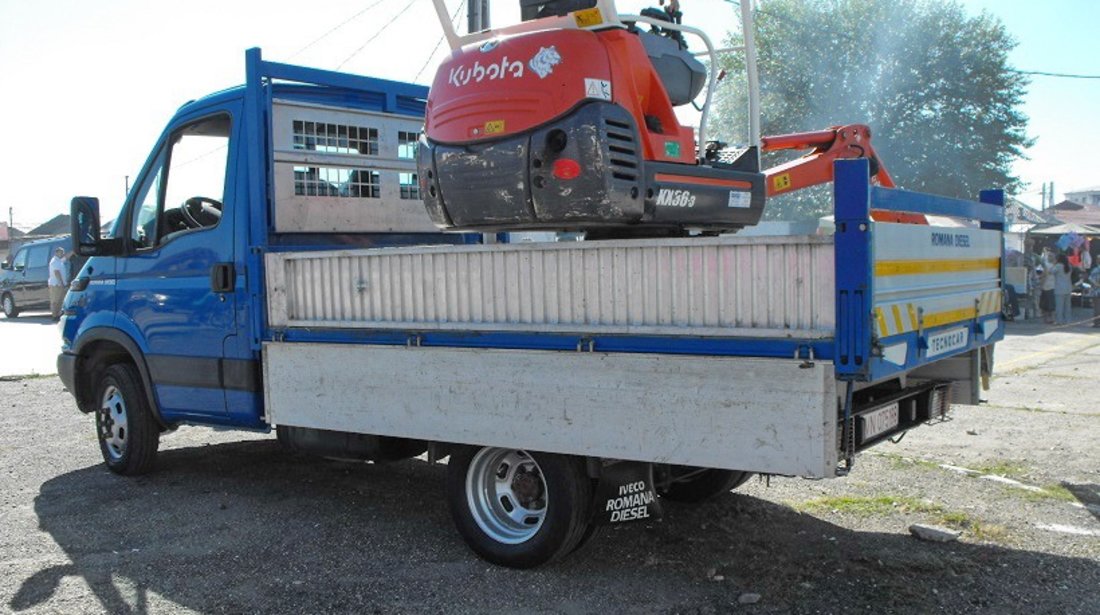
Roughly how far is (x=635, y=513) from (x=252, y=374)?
2700 mm

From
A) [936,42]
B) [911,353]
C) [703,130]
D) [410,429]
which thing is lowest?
[410,429]

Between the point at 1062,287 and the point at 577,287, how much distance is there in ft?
61.0

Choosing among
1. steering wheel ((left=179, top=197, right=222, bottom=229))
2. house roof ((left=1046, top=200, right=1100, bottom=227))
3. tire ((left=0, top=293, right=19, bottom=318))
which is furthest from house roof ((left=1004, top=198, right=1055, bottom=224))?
tire ((left=0, top=293, right=19, bottom=318))

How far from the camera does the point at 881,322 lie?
3.94 m

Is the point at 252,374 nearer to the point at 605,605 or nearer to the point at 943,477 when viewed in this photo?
the point at 605,605

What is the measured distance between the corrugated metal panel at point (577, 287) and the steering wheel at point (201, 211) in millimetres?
901

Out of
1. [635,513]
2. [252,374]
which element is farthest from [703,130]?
[252,374]

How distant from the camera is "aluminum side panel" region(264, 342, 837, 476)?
157 inches

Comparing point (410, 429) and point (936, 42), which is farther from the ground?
point (936, 42)

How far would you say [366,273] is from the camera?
5.39 m

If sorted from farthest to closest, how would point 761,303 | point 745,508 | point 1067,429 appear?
point 1067,429, point 745,508, point 761,303

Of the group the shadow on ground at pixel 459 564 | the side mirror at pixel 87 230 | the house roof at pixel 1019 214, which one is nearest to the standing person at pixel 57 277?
the side mirror at pixel 87 230

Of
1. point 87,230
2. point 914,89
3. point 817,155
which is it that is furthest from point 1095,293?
point 87,230

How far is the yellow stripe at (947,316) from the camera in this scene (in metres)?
4.54
